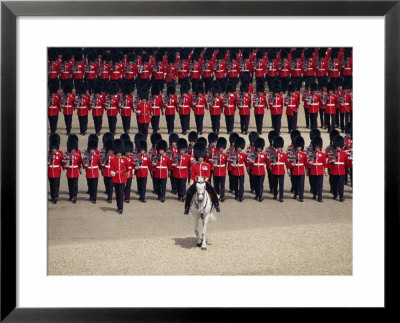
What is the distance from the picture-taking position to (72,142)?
11352 millimetres

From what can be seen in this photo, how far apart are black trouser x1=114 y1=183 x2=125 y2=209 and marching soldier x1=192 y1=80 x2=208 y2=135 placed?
5.92ft

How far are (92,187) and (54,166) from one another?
130 centimetres

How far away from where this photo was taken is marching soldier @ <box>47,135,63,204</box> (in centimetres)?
912

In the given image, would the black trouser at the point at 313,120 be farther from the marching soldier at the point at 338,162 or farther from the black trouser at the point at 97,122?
the black trouser at the point at 97,122

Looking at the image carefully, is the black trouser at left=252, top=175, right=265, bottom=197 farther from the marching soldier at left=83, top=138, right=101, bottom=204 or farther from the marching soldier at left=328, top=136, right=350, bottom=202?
the marching soldier at left=83, top=138, right=101, bottom=204

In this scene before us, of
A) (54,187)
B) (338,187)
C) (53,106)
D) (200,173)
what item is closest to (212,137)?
(200,173)

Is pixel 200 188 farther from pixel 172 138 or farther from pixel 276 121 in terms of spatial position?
pixel 276 121

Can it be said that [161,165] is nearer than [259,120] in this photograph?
Yes

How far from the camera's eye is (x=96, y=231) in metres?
9.21

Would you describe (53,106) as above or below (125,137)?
above

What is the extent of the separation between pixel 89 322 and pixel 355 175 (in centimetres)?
250

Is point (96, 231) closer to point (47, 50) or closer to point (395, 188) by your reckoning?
point (47, 50)

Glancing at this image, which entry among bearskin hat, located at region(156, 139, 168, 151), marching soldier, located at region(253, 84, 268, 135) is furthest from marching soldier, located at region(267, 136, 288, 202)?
bearskin hat, located at region(156, 139, 168, 151)

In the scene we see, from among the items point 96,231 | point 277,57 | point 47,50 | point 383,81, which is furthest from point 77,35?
point 277,57
